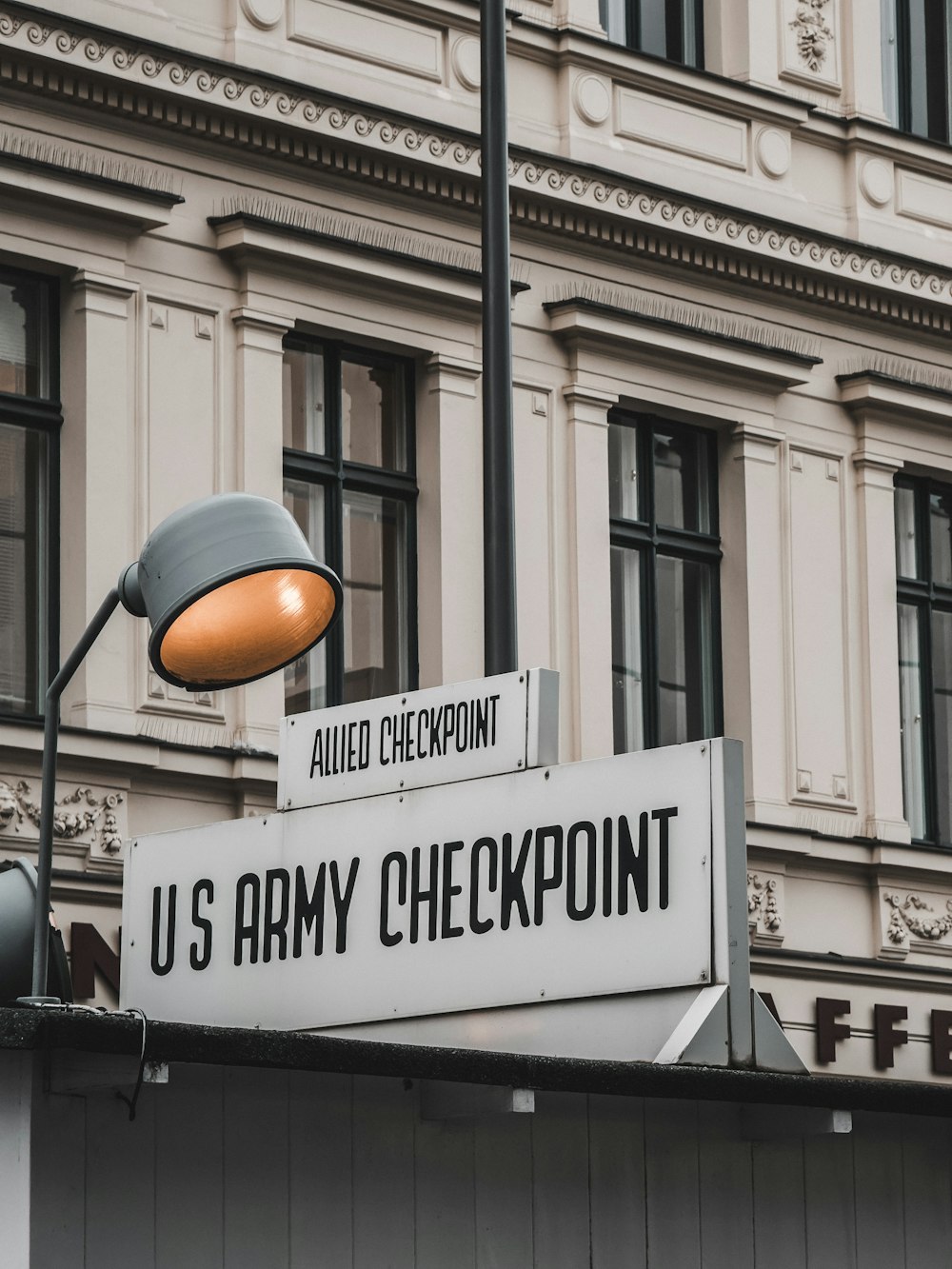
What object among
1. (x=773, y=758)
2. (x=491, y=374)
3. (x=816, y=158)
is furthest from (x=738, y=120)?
(x=491, y=374)

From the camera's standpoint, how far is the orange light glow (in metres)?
7.99

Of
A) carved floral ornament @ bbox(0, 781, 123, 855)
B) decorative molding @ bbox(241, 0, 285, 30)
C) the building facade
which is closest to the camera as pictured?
carved floral ornament @ bbox(0, 781, 123, 855)

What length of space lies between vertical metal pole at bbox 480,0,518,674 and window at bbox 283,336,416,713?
291cm

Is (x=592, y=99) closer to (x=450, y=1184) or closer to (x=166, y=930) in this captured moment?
(x=166, y=930)

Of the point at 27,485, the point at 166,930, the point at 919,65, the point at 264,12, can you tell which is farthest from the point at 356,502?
the point at 166,930

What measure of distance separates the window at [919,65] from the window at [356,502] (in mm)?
6230

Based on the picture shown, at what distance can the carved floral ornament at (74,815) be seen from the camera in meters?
15.5

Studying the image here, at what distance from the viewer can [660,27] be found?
21.0 metres

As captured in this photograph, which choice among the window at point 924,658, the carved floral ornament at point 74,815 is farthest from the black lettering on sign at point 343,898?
the window at point 924,658

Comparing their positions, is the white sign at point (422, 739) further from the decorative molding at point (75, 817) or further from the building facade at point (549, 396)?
the building facade at point (549, 396)

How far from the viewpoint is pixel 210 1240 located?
712cm

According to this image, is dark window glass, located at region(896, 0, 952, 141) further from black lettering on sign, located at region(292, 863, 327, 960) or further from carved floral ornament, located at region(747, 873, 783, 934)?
black lettering on sign, located at region(292, 863, 327, 960)

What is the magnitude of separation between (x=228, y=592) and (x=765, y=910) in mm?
12128

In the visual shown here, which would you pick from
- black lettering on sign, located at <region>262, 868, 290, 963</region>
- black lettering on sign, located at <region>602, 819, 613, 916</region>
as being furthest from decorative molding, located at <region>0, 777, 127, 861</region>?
black lettering on sign, located at <region>602, 819, 613, 916</region>
